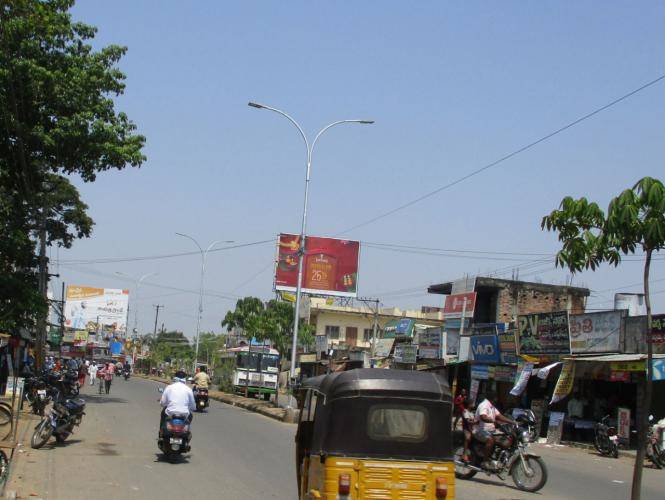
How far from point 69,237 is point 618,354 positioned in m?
21.5

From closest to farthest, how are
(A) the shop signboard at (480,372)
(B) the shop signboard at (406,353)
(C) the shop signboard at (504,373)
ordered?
(C) the shop signboard at (504,373)
(A) the shop signboard at (480,372)
(B) the shop signboard at (406,353)

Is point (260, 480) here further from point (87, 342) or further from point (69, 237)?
point (87, 342)

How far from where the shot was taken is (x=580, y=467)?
1969 cm

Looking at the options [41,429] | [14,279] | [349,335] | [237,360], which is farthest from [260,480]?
[349,335]

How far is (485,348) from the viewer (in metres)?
34.1

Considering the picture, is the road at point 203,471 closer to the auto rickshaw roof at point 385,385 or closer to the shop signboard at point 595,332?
the auto rickshaw roof at point 385,385

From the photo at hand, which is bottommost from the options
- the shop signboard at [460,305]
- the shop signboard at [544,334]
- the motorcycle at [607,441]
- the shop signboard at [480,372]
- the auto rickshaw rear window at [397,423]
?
the motorcycle at [607,441]

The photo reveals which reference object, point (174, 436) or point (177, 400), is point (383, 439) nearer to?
point (174, 436)

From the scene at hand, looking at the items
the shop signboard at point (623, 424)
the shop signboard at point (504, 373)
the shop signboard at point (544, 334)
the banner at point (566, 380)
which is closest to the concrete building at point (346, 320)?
the shop signboard at point (504, 373)

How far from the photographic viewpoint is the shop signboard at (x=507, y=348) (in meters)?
31.5

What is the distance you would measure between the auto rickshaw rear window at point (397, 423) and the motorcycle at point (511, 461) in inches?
247

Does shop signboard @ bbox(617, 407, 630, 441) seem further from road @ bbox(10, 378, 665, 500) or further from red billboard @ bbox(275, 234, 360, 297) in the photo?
red billboard @ bbox(275, 234, 360, 297)

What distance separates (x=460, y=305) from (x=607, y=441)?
1849 centimetres

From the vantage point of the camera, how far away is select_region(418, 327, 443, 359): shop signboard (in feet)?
132
